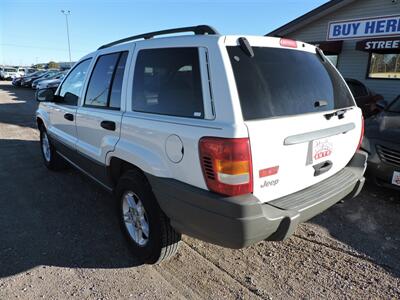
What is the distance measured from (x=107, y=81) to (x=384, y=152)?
3.41 m

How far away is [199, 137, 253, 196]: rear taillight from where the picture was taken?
2.03 m

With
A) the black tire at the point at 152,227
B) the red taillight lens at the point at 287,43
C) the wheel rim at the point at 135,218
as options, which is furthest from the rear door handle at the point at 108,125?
the red taillight lens at the point at 287,43

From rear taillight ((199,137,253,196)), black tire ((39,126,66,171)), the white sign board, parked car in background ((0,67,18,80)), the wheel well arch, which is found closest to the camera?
rear taillight ((199,137,253,196))

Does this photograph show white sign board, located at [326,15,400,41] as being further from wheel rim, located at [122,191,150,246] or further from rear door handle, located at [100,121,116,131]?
wheel rim, located at [122,191,150,246]

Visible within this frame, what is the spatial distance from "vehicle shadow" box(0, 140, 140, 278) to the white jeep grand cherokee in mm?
362

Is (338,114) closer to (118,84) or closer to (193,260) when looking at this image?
(193,260)

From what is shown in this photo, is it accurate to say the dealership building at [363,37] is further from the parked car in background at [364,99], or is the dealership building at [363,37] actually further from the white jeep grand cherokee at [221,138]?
the white jeep grand cherokee at [221,138]

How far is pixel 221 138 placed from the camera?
6.67 feet

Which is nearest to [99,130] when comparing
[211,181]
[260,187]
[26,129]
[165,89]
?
[165,89]

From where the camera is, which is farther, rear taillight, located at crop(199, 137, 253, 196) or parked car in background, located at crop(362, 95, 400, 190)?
parked car in background, located at crop(362, 95, 400, 190)

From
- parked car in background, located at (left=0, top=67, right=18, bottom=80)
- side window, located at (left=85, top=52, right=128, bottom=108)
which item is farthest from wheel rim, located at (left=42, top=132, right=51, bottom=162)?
parked car in background, located at (left=0, top=67, right=18, bottom=80)

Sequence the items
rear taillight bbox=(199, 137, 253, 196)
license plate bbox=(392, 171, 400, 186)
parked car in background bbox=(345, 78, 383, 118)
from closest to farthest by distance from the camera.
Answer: rear taillight bbox=(199, 137, 253, 196)
license plate bbox=(392, 171, 400, 186)
parked car in background bbox=(345, 78, 383, 118)

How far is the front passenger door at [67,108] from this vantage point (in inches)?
157

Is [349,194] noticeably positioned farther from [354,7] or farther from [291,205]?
[354,7]
